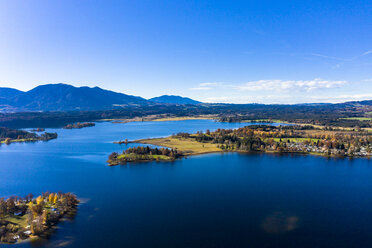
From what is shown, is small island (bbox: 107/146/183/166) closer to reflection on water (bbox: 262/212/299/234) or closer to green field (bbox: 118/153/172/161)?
green field (bbox: 118/153/172/161)

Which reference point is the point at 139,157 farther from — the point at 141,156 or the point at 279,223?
the point at 279,223

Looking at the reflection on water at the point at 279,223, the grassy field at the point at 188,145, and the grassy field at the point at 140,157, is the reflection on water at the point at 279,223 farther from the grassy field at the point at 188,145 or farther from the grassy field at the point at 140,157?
the grassy field at the point at 188,145

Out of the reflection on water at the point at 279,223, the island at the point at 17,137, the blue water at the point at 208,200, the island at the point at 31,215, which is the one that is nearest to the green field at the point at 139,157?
the blue water at the point at 208,200

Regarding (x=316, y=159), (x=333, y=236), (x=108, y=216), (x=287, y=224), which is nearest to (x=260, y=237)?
(x=287, y=224)

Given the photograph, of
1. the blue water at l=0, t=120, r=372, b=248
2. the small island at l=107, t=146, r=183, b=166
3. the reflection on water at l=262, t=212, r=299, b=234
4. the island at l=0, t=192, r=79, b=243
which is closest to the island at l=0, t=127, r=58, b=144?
the blue water at l=0, t=120, r=372, b=248

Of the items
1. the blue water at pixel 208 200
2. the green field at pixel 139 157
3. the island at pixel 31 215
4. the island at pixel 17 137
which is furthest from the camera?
the island at pixel 17 137

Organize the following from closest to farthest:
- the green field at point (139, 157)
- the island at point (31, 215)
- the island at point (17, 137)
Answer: the island at point (31, 215)
the green field at point (139, 157)
the island at point (17, 137)
